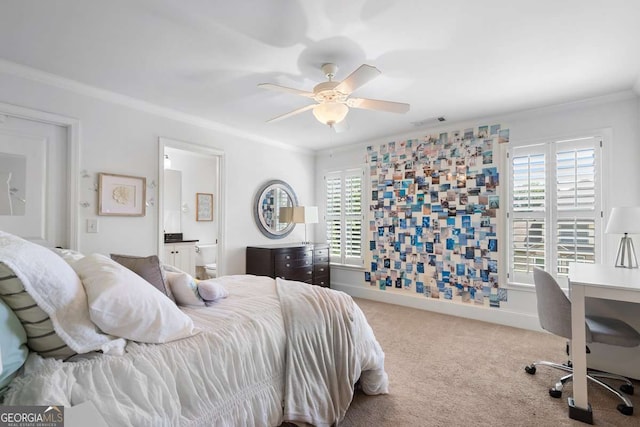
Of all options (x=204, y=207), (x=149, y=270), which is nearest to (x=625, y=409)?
(x=149, y=270)

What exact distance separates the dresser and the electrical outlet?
1.82 meters

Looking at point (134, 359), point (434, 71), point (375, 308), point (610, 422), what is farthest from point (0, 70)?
point (610, 422)

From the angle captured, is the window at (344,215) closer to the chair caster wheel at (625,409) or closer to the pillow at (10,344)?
the chair caster wheel at (625,409)

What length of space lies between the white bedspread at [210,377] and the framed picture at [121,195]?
5.93 ft

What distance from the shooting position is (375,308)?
14.0ft

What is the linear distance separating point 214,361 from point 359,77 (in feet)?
6.02

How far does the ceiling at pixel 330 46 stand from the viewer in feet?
6.01

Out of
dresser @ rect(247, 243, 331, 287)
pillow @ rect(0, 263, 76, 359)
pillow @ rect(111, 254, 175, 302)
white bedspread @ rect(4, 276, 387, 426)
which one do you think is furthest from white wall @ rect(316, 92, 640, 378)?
pillow @ rect(0, 263, 76, 359)

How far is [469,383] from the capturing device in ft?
7.48

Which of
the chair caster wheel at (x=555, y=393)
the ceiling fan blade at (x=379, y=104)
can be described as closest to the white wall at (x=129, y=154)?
the ceiling fan blade at (x=379, y=104)

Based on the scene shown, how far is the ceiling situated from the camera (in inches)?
72.1

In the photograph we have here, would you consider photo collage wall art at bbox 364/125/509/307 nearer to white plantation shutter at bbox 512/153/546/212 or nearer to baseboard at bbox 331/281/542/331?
baseboard at bbox 331/281/542/331

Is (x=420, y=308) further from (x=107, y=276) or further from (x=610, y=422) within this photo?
(x=107, y=276)

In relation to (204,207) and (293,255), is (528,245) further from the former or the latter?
(204,207)
